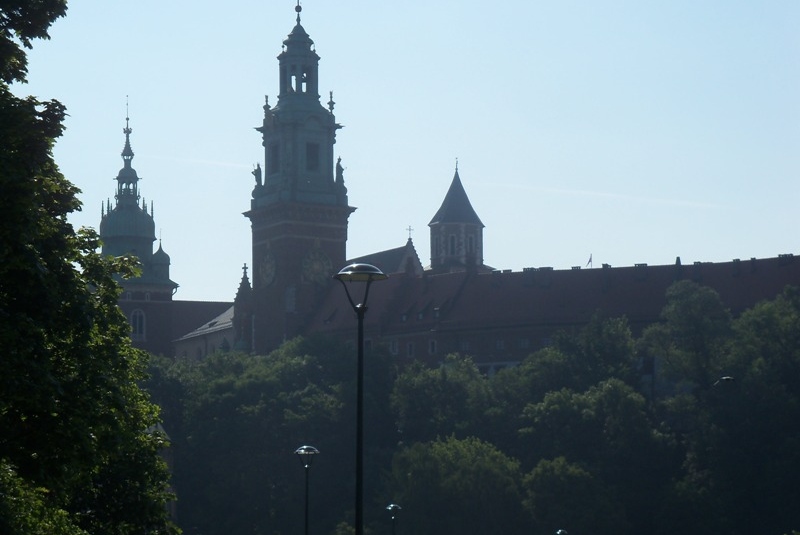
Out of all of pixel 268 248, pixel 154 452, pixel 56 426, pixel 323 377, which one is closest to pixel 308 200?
pixel 268 248

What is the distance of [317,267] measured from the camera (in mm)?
128625

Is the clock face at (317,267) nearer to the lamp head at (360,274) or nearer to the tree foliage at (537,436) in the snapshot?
the tree foliage at (537,436)

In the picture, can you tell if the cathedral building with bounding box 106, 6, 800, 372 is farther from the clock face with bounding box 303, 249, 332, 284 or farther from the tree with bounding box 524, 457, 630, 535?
the tree with bounding box 524, 457, 630, 535

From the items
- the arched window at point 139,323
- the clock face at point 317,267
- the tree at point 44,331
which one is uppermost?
the clock face at point 317,267

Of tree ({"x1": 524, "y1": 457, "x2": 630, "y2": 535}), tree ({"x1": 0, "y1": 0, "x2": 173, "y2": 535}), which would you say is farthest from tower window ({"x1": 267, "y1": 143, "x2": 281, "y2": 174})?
tree ({"x1": 0, "y1": 0, "x2": 173, "y2": 535})

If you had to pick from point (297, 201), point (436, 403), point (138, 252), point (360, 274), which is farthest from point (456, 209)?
point (360, 274)

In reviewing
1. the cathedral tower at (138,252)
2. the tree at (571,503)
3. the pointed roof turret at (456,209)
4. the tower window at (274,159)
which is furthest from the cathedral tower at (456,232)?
the tree at (571,503)

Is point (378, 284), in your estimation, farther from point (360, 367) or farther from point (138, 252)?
point (360, 367)

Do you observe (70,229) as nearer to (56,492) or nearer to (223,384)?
(56,492)

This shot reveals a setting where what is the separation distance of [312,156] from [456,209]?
42020 millimetres

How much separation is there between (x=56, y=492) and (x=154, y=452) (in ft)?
21.7

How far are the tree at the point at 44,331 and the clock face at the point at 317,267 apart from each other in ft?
325

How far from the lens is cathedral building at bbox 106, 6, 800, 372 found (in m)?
118

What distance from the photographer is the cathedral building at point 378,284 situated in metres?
118
